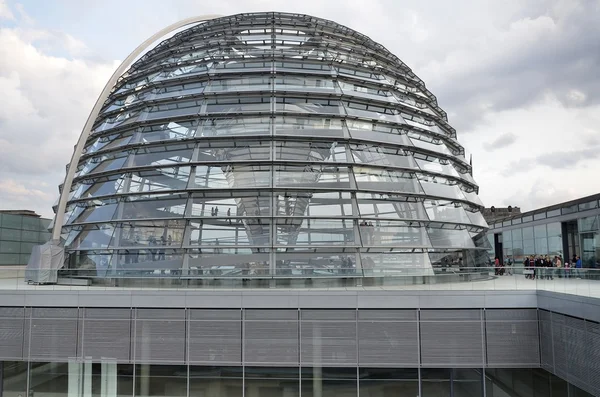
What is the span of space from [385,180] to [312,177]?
324 centimetres

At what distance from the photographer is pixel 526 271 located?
17609mm

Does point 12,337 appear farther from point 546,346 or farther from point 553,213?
point 553,213

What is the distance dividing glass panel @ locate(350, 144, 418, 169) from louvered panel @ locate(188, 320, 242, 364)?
9331 millimetres

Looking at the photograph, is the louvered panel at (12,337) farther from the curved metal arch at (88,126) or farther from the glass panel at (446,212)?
the glass panel at (446,212)

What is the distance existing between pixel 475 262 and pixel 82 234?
57.9 feet

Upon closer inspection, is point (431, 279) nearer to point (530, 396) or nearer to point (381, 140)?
point (530, 396)

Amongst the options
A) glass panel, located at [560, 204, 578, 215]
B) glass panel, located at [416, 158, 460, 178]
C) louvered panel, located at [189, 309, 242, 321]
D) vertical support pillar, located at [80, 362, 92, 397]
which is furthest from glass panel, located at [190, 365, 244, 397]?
glass panel, located at [560, 204, 578, 215]

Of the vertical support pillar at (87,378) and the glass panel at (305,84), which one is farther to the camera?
the glass panel at (305,84)

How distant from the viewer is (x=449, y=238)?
Answer: 21.5m

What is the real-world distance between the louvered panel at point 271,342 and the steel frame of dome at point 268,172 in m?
2.10

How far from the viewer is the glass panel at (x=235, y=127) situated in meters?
22.0

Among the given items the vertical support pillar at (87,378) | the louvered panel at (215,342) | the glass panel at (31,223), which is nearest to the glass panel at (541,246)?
the louvered panel at (215,342)

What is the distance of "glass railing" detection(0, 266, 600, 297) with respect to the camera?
56.1 feet

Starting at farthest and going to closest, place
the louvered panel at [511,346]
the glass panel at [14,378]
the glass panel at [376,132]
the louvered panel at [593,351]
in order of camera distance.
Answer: the glass panel at [376,132] < the glass panel at [14,378] < the louvered panel at [511,346] < the louvered panel at [593,351]
